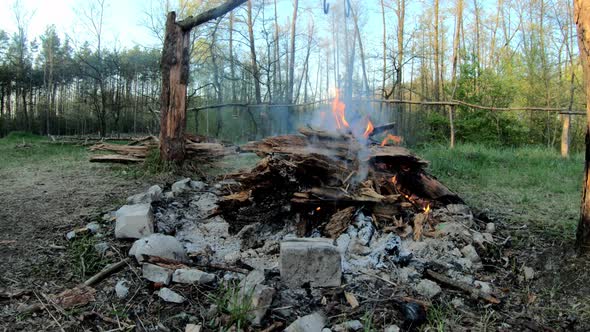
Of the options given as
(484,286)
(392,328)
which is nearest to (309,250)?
(392,328)

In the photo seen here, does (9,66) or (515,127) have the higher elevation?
(9,66)

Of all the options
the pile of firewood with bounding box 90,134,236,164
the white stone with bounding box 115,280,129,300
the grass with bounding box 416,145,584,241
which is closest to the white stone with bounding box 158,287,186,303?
the white stone with bounding box 115,280,129,300

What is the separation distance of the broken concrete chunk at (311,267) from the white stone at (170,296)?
66 cm

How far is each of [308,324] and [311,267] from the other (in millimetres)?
499

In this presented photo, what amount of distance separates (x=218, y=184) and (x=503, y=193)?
12.5 ft

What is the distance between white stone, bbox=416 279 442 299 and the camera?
2.50 metres

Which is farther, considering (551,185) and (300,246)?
(551,185)

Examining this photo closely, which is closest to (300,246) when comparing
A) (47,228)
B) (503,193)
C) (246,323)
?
(246,323)

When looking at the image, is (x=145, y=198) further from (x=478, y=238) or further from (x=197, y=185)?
(x=478, y=238)

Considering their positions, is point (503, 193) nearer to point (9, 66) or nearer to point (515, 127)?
point (515, 127)

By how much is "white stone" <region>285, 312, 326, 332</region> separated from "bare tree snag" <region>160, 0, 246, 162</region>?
157 inches

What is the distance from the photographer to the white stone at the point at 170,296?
7.77 feet

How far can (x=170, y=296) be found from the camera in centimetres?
238

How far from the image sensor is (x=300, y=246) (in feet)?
8.65
